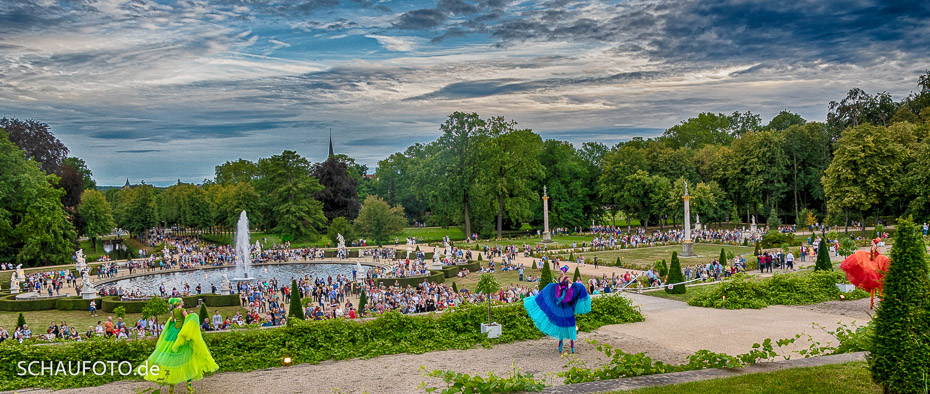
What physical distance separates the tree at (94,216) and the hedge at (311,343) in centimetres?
5429

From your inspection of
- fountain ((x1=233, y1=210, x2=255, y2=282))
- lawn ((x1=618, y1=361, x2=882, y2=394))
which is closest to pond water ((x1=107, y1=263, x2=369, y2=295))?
fountain ((x1=233, y1=210, x2=255, y2=282))

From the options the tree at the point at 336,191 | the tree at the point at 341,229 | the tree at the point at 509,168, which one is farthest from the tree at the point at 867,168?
the tree at the point at 336,191

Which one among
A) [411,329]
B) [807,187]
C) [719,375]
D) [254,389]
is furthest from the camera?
[807,187]

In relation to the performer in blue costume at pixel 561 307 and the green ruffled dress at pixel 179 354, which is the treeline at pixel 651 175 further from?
the green ruffled dress at pixel 179 354

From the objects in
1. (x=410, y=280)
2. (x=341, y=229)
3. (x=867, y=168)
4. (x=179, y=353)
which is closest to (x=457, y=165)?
(x=341, y=229)

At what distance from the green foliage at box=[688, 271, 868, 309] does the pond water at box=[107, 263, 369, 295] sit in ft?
64.4

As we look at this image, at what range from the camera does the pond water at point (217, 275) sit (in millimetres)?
37219

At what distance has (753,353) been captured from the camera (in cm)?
1045

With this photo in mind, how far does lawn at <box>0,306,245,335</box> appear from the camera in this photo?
82.3ft

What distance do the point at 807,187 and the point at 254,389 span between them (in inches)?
2691

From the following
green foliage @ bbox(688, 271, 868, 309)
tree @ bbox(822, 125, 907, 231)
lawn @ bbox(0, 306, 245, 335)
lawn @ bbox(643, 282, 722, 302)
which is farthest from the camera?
tree @ bbox(822, 125, 907, 231)

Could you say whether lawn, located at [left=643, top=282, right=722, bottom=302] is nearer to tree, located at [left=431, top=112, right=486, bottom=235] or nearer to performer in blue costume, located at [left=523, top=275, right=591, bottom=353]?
performer in blue costume, located at [left=523, top=275, right=591, bottom=353]

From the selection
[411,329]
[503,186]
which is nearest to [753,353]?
[411,329]

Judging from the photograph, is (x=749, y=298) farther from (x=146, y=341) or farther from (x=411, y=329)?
(x=146, y=341)
